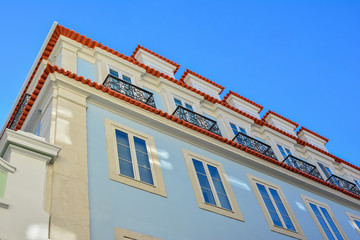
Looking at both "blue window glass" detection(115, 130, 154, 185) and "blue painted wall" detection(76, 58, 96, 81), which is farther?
"blue painted wall" detection(76, 58, 96, 81)

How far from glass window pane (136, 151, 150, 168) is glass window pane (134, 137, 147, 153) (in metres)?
0.16

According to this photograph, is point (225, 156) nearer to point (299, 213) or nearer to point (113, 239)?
point (299, 213)

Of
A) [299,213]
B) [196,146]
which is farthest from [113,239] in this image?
[299,213]

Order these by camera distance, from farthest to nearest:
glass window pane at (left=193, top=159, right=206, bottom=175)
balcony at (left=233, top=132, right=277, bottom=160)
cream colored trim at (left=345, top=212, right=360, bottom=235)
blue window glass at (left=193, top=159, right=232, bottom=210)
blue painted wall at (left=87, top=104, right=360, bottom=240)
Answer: balcony at (left=233, top=132, right=277, bottom=160) → cream colored trim at (left=345, top=212, right=360, bottom=235) → glass window pane at (left=193, top=159, right=206, bottom=175) → blue window glass at (left=193, top=159, right=232, bottom=210) → blue painted wall at (left=87, top=104, right=360, bottom=240)

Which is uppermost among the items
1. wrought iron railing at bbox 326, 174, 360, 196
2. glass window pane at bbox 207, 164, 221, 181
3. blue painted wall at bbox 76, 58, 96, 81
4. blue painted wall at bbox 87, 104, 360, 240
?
blue painted wall at bbox 76, 58, 96, 81

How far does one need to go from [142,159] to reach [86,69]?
446 cm

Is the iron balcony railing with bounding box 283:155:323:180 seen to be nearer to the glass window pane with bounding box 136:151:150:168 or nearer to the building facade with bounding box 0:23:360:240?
the building facade with bounding box 0:23:360:240

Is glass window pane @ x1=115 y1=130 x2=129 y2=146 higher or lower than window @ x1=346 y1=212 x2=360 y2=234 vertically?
higher

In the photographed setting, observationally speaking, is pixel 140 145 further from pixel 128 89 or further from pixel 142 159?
pixel 128 89

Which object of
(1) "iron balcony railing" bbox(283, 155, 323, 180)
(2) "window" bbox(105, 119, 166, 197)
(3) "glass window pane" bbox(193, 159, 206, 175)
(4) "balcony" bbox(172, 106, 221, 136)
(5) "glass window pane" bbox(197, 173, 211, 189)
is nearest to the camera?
(2) "window" bbox(105, 119, 166, 197)

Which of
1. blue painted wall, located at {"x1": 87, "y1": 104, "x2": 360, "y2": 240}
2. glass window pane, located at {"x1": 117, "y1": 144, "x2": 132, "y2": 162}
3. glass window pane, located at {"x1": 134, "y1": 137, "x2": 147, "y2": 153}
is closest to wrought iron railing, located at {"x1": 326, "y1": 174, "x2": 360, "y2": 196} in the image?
blue painted wall, located at {"x1": 87, "y1": 104, "x2": 360, "y2": 240}

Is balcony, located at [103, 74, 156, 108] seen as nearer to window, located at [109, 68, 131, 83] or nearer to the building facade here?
the building facade

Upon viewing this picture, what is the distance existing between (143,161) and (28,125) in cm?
373

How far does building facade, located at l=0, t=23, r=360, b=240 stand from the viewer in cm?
738
